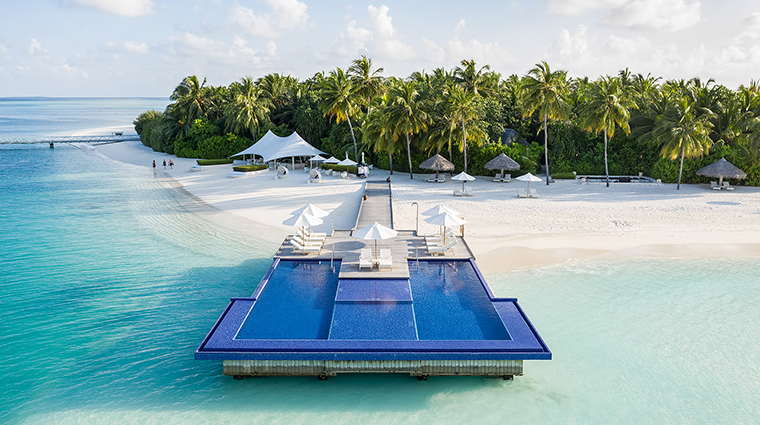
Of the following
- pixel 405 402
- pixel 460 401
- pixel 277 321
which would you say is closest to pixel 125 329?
pixel 277 321

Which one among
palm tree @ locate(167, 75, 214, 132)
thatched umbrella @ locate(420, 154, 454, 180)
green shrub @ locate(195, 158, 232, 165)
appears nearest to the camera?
thatched umbrella @ locate(420, 154, 454, 180)

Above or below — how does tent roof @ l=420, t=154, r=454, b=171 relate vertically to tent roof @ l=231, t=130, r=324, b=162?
below

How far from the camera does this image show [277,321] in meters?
12.4

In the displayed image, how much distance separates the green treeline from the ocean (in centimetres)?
1691

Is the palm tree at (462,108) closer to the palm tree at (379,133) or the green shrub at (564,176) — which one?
the palm tree at (379,133)

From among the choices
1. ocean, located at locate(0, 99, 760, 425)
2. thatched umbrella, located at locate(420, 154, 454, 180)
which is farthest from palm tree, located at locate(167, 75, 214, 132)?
ocean, located at locate(0, 99, 760, 425)

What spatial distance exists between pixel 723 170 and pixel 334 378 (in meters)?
31.8

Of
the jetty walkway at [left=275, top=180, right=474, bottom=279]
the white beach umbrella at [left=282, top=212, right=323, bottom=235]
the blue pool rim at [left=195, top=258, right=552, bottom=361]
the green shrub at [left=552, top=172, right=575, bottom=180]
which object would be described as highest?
the green shrub at [left=552, top=172, right=575, bottom=180]

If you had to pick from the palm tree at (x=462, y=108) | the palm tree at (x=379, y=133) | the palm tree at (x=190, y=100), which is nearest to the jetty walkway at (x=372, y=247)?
the palm tree at (x=462, y=108)

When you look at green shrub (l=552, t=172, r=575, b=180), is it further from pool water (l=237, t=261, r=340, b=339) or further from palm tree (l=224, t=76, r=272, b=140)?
palm tree (l=224, t=76, r=272, b=140)

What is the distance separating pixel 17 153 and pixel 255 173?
5242cm

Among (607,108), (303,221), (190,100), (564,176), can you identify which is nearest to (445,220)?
(303,221)

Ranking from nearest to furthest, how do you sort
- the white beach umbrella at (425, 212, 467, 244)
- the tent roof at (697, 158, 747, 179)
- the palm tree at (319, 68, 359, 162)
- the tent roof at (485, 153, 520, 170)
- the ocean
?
the ocean < the white beach umbrella at (425, 212, 467, 244) < the tent roof at (697, 158, 747, 179) < the tent roof at (485, 153, 520, 170) < the palm tree at (319, 68, 359, 162)

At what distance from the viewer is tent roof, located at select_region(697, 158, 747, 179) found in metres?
30.7
